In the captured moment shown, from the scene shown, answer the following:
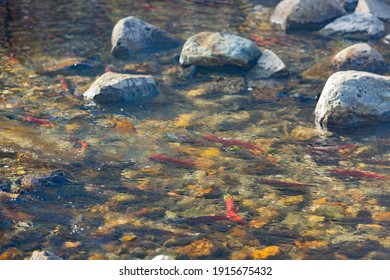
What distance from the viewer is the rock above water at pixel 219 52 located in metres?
10.1

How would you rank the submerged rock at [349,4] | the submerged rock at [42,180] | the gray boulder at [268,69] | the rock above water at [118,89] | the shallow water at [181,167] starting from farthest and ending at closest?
the submerged rock at [349,4], the gray boulder at [268,69], the rock above water at [118,89], the submerged rock at [42,180], the shallow water at [181,167]

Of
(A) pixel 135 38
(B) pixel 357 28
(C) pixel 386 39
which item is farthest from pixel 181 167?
(B) pixel 357 28

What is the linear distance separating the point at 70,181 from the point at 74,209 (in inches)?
23.7

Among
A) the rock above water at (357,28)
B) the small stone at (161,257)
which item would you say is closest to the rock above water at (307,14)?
the rock above water at (357,28)

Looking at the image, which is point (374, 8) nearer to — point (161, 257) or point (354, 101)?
point (354, 101)

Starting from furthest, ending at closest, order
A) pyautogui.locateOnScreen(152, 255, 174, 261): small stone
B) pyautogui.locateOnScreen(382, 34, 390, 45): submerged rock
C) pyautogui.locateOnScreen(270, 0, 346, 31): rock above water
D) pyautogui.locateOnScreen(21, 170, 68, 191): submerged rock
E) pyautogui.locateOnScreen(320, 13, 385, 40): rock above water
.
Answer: pyautogui.locateOnScreen(270, 0, 346, 31): rock above water < pyautogui.locateOnScreen(320, 13, 385, 40): rock above water < pyautogui.locateOnScreen(382, 34, 390, 45): submerged rock < pyautogui.locateOnScreen(21, 170, 68, 191): submerged rock < pyautogui.locateOnScreen(152, 255, 174, 261): small stone

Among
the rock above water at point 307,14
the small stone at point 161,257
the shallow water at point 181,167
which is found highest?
the rock above water at point 307,14

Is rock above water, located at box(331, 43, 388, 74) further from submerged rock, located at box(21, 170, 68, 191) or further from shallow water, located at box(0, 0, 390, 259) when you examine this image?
submerged rock, located at box(21, 170, 68, 191)

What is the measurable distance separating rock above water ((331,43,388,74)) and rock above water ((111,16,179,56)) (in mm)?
3072

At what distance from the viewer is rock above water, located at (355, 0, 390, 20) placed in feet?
42.9

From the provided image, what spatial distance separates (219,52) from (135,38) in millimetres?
1813

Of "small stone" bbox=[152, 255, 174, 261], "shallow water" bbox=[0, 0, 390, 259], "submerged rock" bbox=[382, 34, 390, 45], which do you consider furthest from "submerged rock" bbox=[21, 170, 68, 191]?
"submerged rock" bbox=[382, 34, 390, 45]

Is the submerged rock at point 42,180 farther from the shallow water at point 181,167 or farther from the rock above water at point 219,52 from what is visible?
the rock above water at point 219,52

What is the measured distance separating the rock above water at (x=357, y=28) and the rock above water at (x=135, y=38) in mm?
3153
